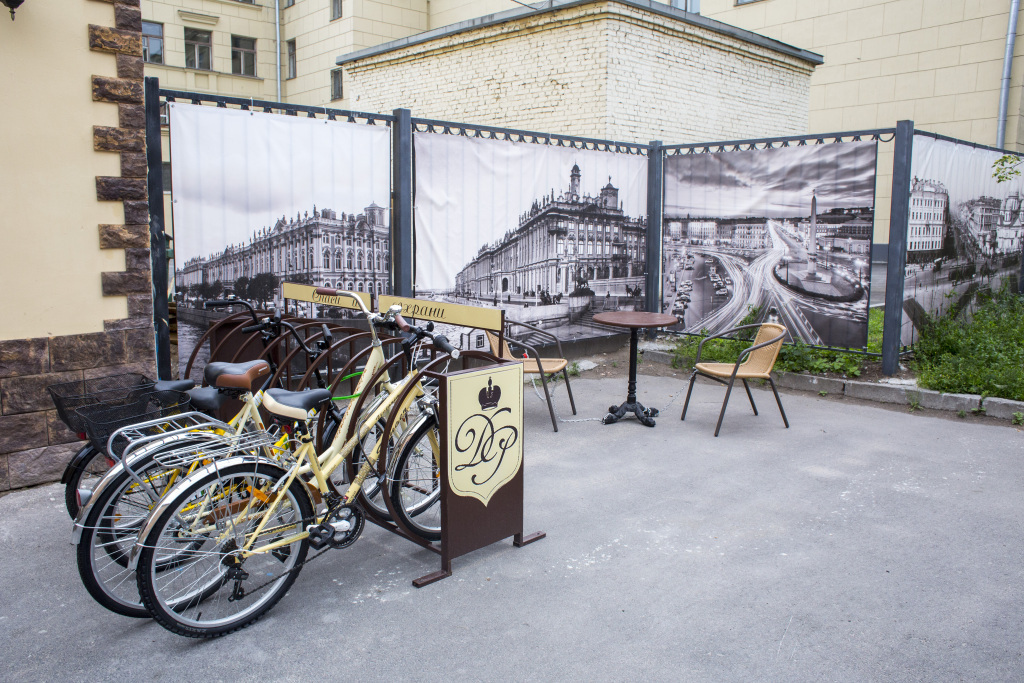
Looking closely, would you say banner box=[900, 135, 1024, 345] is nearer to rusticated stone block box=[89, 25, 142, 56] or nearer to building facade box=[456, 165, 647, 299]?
building facade box=[456, 165, 647, 299]

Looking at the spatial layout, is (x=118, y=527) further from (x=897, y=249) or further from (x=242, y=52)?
(x=242, y=52)

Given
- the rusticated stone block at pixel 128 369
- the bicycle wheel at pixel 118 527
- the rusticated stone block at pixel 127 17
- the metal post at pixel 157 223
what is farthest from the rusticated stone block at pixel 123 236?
the bicycle wheel at pixel 118 527

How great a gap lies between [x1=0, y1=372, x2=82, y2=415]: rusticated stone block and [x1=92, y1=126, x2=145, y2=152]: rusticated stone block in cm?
149

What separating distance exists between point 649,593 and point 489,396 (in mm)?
1217

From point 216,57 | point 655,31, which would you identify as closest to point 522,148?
point 655,31

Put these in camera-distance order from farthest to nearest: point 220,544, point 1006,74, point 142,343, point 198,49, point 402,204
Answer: point 198,49 → point 1006,74 → point 402,204 → point 142,343 → point 220,544

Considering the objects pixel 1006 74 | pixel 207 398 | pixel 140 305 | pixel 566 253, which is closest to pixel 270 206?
pixel 140 305

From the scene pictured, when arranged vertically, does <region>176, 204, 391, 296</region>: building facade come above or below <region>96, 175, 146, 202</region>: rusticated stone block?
below

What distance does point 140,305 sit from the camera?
5.25 m

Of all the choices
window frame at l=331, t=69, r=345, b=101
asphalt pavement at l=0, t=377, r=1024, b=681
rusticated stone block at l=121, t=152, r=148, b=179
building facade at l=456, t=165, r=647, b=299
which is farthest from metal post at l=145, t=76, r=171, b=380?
window frame at l=331, t=69, r=345, b=101

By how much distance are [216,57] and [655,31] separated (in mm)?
19336

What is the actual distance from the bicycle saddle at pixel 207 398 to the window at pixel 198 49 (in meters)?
24.7

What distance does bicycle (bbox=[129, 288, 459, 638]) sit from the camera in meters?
3.11

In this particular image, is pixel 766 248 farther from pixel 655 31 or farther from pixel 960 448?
pixel 655 31
